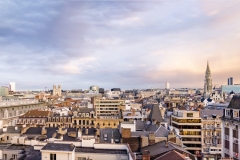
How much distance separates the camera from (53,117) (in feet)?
285

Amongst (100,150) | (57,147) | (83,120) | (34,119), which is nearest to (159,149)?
(100,150)

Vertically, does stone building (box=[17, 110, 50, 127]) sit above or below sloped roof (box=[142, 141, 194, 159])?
below

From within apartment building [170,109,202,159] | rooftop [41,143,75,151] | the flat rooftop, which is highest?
rooftop [41,143,75,151]

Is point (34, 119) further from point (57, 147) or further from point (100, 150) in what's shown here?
point (57, 147)

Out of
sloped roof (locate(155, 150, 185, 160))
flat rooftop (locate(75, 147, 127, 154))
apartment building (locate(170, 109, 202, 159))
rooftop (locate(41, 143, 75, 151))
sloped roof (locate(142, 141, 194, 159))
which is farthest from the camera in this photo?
apartment building (locate(170, 109, 202, 159))

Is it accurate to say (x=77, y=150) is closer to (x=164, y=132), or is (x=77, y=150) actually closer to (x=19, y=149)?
(x=19, y=149)

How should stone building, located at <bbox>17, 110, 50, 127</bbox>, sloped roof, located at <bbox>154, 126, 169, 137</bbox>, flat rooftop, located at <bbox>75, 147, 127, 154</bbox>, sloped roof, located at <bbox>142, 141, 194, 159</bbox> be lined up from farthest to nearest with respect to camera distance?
stone building, located at <bbox>17, 110, 50, 127</bbox>, sloped roof, located at <bbox>154, 126, 169, 137</bbox>, sloped roof, located at <bbox>142, 141, 194, 159</bbox>, flat rooftop, located at <bbox>75, 147, 127, 154</bbox>

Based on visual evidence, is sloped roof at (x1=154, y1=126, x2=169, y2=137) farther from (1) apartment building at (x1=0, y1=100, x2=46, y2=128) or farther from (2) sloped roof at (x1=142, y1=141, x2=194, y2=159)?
(1) apartment building at (x1=0, y1=100, x2=46, y2=128)

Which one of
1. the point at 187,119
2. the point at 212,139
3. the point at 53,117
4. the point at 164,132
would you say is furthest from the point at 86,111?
the point at 164,132

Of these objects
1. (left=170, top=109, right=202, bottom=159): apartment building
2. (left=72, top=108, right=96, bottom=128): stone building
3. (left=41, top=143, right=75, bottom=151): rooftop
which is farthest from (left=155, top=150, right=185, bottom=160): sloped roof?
(left=72, top=108, right=96, bottom=128): stone building

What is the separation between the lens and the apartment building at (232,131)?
47500 millimetres

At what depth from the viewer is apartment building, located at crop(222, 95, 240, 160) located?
4750 centimetres

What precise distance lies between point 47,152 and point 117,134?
81.1 feet

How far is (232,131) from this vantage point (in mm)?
49375
